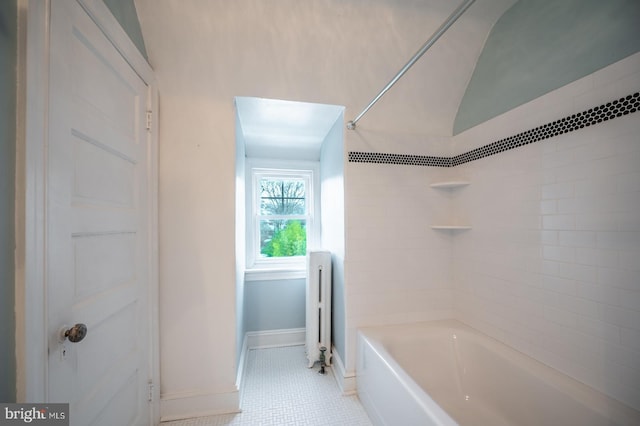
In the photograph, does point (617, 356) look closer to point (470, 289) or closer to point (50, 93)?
point (470, 289)

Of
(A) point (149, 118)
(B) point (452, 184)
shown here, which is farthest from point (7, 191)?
(B) point (452, 184)

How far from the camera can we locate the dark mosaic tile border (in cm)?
97

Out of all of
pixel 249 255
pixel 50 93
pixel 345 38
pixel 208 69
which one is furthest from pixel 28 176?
pixel 249 255

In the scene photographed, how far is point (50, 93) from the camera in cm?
72

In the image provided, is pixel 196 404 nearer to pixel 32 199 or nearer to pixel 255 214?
pixel 32 199

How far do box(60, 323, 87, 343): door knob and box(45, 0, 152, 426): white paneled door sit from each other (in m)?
0.02

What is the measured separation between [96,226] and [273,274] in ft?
5.19

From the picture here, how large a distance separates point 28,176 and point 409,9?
6.45ft

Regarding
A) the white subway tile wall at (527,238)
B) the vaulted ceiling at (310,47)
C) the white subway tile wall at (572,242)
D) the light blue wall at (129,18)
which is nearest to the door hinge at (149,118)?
the vaulted ceiling at (310,47)

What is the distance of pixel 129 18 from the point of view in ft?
3.84

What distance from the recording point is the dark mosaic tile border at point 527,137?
97 cm

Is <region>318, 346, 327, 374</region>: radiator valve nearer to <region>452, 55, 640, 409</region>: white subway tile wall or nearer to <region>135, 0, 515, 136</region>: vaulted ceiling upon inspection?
<region>452, 55, 640, 409</region>: white subway tile wall

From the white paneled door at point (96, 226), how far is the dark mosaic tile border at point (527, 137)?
4.42 feet

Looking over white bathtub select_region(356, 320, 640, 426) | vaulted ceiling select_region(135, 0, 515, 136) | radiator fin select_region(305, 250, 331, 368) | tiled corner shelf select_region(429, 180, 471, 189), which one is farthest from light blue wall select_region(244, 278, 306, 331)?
vaulted ceiling select_region(135, 0, 515, 136)
